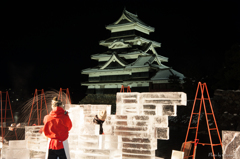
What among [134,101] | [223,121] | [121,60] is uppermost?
[121,60]

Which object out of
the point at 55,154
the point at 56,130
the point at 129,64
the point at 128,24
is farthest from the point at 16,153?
the point at 128,24

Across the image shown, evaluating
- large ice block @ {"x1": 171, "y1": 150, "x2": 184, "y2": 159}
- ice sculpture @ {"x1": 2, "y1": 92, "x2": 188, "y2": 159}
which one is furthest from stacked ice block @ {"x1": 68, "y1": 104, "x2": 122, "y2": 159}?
large ice block @ {"x1": 171, "y1": 150, "x2": 184, "y2": 159}

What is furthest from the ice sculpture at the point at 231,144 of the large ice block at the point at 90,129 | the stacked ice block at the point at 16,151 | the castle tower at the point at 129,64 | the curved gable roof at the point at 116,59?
the curved gable roof at the point at 116,59

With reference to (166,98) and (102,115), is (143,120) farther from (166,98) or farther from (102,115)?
(102,115)

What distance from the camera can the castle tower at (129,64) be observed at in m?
25.7

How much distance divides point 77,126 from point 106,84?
22993 mm

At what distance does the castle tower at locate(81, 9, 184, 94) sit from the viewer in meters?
25.7

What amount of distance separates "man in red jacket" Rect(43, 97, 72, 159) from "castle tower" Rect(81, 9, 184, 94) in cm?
2073

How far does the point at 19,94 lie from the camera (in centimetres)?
3225

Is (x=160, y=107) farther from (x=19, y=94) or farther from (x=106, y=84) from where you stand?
(x=19, y=94)

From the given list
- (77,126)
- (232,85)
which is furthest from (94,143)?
(232,85)

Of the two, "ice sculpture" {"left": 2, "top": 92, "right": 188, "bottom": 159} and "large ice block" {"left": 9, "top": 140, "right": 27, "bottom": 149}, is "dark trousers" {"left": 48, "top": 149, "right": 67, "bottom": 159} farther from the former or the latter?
"large ice block" {"left": 9, "top": 140, "right": 27, "bottom": 149}

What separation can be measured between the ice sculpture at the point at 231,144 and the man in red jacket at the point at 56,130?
262 centimetres

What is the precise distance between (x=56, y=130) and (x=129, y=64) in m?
23.2
